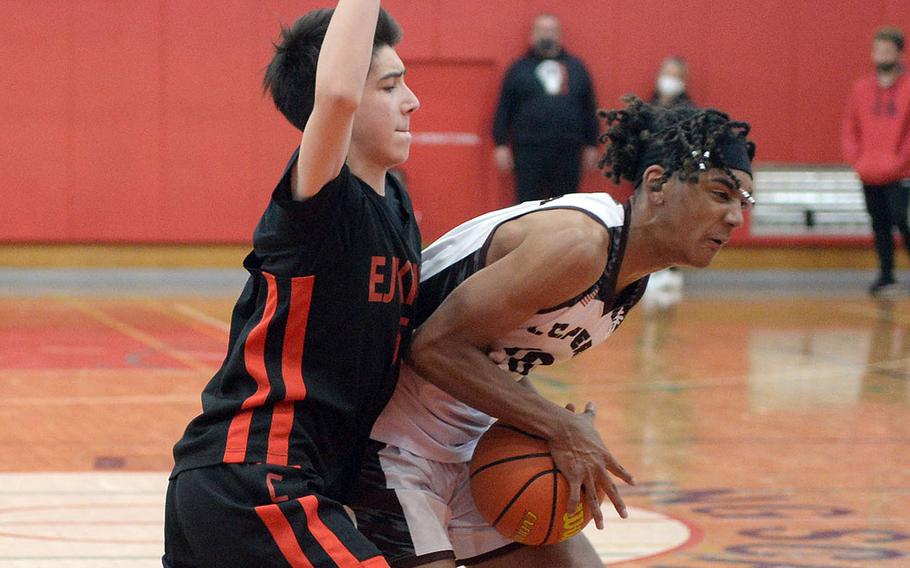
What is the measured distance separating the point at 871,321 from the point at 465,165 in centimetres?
443

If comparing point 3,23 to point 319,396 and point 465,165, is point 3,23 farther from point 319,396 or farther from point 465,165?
point 319,396

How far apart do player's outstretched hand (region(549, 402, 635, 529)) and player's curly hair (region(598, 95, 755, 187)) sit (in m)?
0.57

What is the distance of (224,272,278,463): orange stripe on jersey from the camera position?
249cm

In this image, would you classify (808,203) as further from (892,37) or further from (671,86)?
(892,37)

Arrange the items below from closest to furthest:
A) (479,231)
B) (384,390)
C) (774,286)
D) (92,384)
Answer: (384,390) < (479,231) < (92,384) < (774,286)

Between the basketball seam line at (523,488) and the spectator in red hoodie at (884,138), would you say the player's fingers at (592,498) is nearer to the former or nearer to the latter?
the basketball seam line at (523,488)

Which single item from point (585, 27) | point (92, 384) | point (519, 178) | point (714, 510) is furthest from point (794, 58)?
point (714, 510)

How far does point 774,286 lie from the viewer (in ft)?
45.3

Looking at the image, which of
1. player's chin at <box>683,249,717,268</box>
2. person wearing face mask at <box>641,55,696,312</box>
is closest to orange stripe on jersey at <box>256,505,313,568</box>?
player's chin at <box>683,249,717,268</box>

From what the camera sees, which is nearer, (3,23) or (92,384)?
(92,384)

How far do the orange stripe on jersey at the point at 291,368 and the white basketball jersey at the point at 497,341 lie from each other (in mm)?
500

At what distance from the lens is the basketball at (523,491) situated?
288 cm

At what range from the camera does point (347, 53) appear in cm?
240

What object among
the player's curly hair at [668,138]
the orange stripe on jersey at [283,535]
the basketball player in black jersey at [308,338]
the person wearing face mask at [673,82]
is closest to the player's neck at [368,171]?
the basketball player in black jersey at [308,338]
